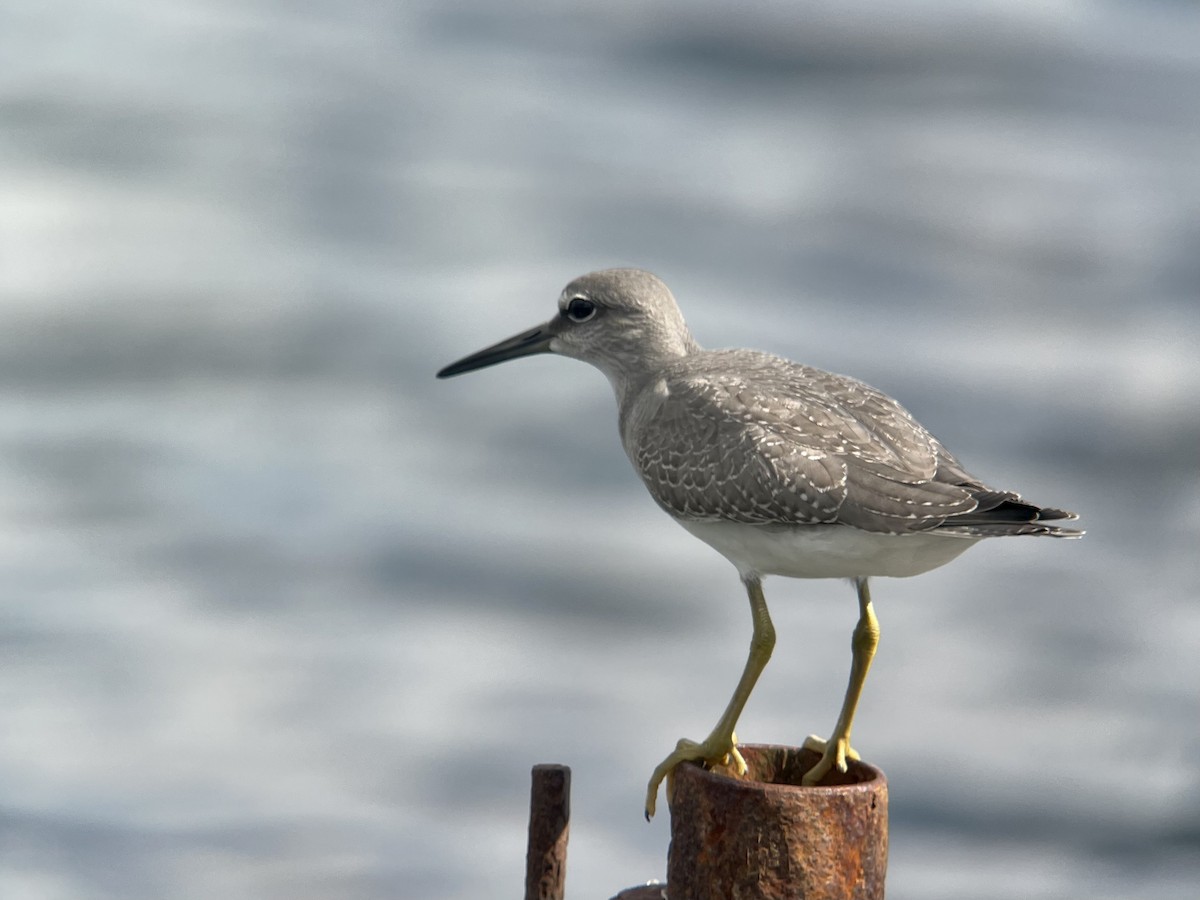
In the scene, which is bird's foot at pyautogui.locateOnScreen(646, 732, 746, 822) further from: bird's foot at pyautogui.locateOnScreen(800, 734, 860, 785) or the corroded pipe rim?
bird's foot at pyautogui.locateOnScreen(800, 734, 860, 785)

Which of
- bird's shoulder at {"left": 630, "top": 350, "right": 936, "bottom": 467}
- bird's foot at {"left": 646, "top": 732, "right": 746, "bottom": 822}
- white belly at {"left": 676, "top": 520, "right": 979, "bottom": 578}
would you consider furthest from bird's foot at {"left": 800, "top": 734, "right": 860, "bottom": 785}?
bird's shoulder at {"left": 630, "top": 350, "right": 936, "bottom": 467}

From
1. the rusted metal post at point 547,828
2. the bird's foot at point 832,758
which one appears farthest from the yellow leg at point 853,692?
the rusted metal post at point 547,828

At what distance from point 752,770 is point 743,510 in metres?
1.63

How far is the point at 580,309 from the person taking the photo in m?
10.0

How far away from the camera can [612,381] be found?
33.1ft

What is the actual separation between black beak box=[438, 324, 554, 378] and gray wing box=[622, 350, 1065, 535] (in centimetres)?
115

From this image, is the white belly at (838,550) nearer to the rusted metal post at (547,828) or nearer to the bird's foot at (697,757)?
the bird's foot at (697,757)

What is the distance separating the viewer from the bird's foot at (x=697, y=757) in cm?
842

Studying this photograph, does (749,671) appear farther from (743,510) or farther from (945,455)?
(945,455)

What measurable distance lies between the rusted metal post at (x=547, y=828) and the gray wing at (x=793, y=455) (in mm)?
1772

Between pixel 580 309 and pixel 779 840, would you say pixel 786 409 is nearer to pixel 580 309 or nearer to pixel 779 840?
pixel 580 309

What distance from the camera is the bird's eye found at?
998 cm

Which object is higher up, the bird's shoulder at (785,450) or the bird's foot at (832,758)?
the bird's shoulder at (785,450)

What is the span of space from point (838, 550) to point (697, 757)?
1.51 m
